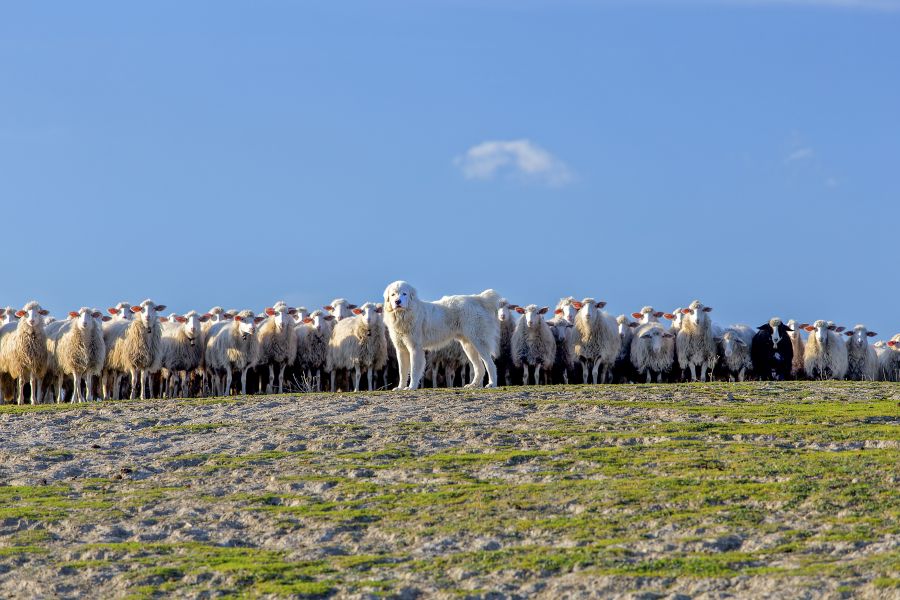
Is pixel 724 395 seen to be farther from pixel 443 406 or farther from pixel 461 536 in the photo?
pixel 461 536

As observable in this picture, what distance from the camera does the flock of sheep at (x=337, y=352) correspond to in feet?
103

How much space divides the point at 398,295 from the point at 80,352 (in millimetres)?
8854

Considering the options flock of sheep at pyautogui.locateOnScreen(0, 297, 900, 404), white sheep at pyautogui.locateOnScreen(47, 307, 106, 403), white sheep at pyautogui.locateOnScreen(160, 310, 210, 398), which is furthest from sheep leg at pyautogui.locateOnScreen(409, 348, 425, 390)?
white sheep at pyautogui.locateOnScreen(160, 310, 210, 398)

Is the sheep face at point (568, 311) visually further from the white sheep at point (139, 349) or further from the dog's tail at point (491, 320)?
the white sheep at point (139, 349)

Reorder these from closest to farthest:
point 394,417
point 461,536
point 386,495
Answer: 1. point 461,536
2. point 386,495
3. point 394,417

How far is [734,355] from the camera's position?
1350 inches

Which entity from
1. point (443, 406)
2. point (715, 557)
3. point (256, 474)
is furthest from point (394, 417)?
point (715, 557)

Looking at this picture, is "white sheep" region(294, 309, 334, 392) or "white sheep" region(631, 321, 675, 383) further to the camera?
"white sheep" region(631, 321, 675, 383)

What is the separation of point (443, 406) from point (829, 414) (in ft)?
19.6

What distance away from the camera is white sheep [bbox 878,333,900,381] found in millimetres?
37344

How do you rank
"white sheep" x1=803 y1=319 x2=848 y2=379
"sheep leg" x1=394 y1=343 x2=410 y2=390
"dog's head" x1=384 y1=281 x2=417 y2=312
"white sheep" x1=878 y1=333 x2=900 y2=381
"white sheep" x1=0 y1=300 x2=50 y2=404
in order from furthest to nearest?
"white sheep" x1=878 y1=333 x2=900 y2=381 < "white sheep" x1=803 y1=319 x2=848 y2=379 < "white sheep" x1=0 y1=300 x2=50 y2=404 < "sheep leg" x1=394 y1=343 x2=410 y2=390 < "dog's head" x1=384 y1=281 x2=417 y2=312

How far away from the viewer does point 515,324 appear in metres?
34.5

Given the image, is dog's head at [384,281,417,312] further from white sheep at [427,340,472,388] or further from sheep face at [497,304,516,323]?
sheep face at [497,304,516,323]

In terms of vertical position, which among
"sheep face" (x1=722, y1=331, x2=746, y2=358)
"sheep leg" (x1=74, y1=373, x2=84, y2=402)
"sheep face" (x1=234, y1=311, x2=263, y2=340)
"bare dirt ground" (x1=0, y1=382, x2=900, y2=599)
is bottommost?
"bare dirt ground" (x1=0, y1=382, x2=900, y2=599)
